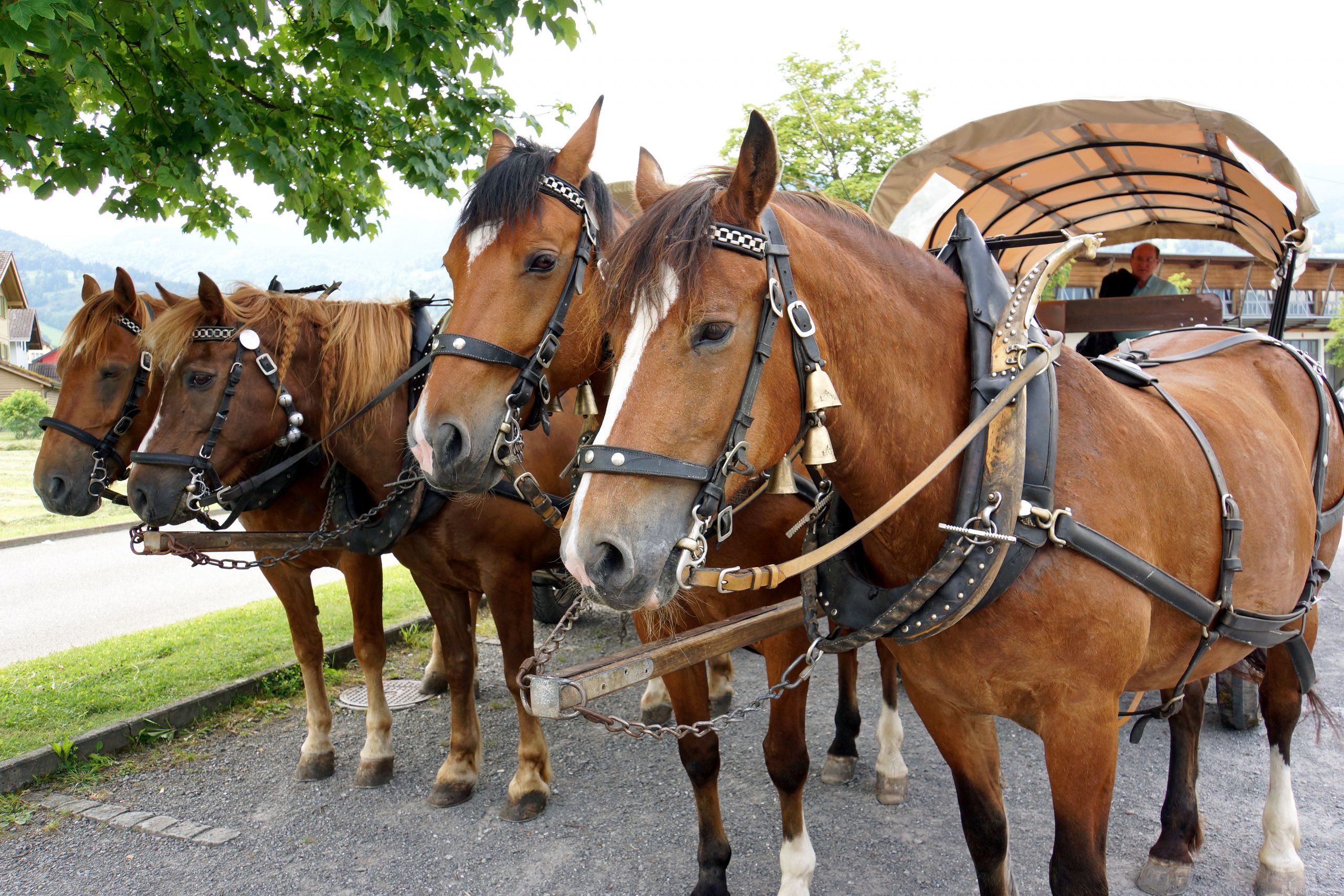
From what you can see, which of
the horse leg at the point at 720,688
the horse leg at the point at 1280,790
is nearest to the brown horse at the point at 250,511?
the horse leg at the point at 720,688

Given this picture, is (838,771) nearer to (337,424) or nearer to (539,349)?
(539,349)

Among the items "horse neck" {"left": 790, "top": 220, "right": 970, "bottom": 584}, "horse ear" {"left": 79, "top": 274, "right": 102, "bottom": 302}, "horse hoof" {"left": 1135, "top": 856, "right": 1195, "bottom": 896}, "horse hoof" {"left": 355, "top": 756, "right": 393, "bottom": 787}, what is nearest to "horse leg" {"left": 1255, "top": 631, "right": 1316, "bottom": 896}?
"horse hoof" {"left": 1135, "top": 856, "right": 1195, "bottom": 896}

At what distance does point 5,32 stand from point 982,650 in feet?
12.8

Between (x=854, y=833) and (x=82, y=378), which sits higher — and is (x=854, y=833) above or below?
below

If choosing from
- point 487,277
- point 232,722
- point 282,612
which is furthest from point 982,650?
point 282,612

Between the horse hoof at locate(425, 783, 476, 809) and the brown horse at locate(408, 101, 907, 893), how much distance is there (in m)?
1.35

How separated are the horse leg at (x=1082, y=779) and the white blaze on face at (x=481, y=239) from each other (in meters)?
1.95

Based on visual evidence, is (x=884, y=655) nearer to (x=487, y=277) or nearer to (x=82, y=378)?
(x=487, y=277)

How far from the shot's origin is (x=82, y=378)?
3596 mm

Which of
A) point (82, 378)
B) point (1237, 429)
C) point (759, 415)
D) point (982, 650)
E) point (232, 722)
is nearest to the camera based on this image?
point (759, 415)

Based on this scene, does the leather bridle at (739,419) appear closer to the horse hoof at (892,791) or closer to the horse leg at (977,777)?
the horse leg at (977,777)

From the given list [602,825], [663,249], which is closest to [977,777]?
[663,249]

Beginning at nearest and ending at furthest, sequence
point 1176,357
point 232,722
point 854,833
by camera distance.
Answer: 1. point 1176,357
2. point 854,833
3. point 232,722

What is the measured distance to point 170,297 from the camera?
11.5 feet
